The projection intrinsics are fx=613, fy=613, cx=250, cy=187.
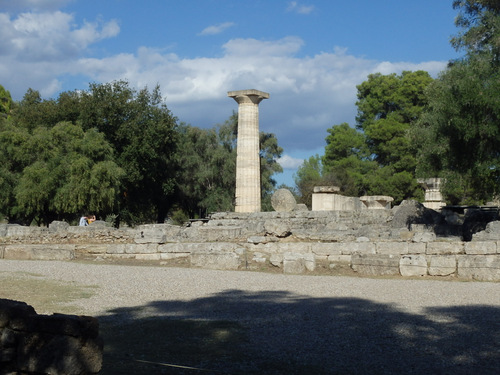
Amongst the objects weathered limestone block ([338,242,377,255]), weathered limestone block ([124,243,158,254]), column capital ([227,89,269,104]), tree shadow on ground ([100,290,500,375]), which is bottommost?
tree shadow on ground ([100,290,500,375])

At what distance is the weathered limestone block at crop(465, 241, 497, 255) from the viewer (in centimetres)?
1462

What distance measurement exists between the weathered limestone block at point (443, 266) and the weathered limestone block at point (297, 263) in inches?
112

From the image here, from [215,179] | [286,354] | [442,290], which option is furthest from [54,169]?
[286,354]

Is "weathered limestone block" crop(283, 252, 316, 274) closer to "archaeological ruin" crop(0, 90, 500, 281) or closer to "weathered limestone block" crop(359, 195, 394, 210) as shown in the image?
"archaeological ruin" crop(0, 90, 500, 281)

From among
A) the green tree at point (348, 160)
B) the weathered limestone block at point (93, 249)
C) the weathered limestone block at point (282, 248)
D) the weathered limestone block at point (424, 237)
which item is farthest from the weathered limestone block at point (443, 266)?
the green tree at point (348, 160)

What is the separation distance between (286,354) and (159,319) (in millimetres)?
2630

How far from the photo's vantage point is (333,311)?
9.16m

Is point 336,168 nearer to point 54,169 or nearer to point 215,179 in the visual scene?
point 215,179

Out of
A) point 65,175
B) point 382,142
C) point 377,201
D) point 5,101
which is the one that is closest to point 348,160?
point 382,142

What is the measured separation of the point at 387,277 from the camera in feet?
45.8

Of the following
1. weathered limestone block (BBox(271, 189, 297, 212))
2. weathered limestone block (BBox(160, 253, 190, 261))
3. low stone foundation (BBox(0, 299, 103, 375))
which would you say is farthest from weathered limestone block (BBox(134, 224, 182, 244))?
low stone foundation (BBox(0, 299, 103, 375))

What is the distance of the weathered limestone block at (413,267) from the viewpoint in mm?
13969

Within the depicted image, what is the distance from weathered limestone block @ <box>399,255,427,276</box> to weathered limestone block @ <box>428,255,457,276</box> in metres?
0.16

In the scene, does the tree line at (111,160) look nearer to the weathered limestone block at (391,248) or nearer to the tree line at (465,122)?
the tree line at (465,122)
